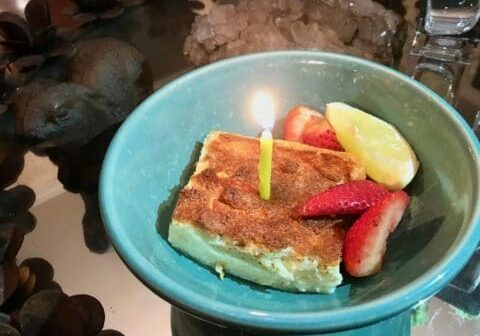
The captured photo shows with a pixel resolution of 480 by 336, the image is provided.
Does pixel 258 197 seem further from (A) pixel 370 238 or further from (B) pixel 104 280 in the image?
(B) pixel 104 280

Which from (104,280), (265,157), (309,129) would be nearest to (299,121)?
(309,129)

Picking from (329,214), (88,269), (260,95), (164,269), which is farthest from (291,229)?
(88,269)

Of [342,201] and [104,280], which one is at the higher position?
[342,201]

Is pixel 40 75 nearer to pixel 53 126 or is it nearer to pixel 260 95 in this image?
pixel 53 126

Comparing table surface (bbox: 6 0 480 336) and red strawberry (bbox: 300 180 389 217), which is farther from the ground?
red strawberry (bbox: 300 180 389 217)

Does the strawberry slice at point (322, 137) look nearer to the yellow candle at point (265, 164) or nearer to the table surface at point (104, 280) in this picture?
the yellow candle at point (265, 164)

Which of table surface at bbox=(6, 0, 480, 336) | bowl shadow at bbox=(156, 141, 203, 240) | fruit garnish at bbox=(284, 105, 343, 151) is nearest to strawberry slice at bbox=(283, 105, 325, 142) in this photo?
fruit garnish at bbox=(284, 105, 343, 151)

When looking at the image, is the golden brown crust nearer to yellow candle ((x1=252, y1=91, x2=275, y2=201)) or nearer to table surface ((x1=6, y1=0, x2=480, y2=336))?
yellow candle ((x1=252, y1=91, x2=275, y2=201))
